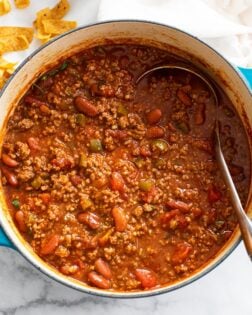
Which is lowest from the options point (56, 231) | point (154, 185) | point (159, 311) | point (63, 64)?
point (159, 311)

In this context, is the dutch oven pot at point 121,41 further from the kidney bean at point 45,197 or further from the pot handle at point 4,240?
the kidney bean at point 45,197

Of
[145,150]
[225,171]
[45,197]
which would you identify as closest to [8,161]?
[45,197]

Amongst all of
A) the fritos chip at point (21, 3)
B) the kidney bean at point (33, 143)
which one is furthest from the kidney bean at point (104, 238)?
the fritos chip at point (21, 3)

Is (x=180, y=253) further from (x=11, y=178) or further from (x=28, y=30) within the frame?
(x=28, y=30)

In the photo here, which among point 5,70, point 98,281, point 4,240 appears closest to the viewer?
point 4,240

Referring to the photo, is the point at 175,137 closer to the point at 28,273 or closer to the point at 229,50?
the point at 229,50

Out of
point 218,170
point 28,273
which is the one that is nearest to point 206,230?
point 218,170

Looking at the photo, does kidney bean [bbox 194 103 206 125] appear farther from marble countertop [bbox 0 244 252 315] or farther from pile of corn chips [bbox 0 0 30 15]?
pile of corn chips [bbox 0 0 30 15]
